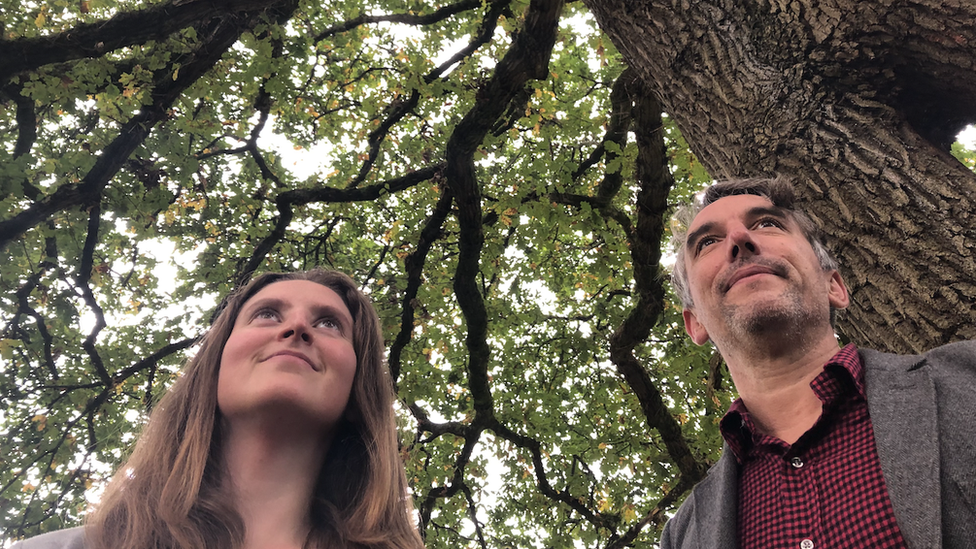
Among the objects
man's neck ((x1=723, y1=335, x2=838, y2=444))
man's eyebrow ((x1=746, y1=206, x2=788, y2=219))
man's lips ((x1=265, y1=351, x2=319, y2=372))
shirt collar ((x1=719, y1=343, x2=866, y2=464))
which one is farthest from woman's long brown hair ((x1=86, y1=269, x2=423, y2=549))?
man's eyebrow ((x1=746, y1=206, x2=788, y2=219))

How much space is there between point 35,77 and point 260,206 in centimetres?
238

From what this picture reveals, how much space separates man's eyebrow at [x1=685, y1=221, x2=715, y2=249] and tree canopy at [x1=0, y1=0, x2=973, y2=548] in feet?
3.00

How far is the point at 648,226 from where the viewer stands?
4.75m

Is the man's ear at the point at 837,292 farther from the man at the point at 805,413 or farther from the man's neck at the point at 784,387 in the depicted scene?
the man's neck at the point at 784,387

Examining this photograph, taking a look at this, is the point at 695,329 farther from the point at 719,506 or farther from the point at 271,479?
the point at 271,479

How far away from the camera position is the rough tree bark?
1535 mm

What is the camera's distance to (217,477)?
1.91m

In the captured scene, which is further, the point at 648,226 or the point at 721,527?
the point at 648,226

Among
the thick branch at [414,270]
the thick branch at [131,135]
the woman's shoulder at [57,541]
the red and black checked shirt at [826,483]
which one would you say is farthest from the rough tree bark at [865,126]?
the thick branch at [131,135]

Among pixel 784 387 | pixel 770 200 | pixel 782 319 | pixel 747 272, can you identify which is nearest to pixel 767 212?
pixel 770 200

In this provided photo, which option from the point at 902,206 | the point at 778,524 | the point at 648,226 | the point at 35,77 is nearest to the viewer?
the point at 778,524

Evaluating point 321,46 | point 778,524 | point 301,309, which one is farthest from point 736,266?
point 321,46

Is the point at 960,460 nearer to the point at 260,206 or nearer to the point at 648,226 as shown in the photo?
the point at 648,226

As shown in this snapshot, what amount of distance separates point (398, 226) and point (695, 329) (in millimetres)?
4814
